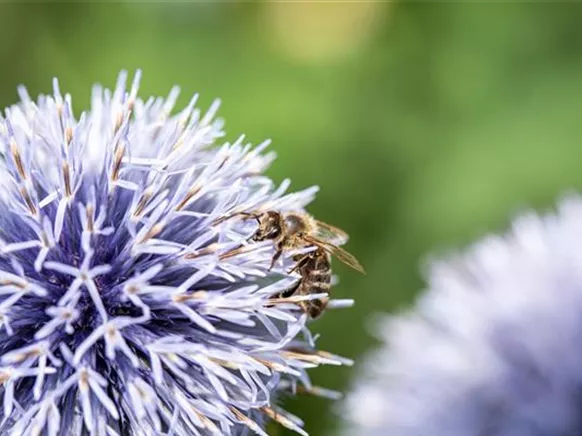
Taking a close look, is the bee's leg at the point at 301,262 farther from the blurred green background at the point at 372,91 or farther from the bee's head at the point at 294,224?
the blurred green background at the point at 372,91

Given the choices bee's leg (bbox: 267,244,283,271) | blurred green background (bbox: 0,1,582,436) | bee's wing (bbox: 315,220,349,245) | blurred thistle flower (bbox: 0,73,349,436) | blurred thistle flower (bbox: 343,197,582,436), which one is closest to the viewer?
blurred thistle flower (bbox: 0,73,349,436)

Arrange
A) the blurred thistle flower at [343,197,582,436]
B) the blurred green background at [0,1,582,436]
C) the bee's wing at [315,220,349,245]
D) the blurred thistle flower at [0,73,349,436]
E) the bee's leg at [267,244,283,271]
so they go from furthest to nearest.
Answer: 1. the blurred green background at [0,1,582,436]
2. the blurred thistle flower at [343,197,582,436]
3. the bee's wing at [315,220,349,245]
4. the bee's leg at [267,244,283,271]
5. the blurred thistle flower at [0,73,349,436]

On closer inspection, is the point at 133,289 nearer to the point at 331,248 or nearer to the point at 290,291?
the point at 290,291

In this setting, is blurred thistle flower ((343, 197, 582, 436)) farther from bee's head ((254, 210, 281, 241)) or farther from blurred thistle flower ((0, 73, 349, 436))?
bee's head ((254, 210, 281, 241))

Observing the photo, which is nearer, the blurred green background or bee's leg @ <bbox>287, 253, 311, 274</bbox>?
bee's leg @ <bbox>287, 253, 311, 274</bbox>

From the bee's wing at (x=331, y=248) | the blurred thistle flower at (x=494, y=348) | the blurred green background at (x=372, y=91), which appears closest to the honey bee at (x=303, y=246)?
the bee's wing at (x=331, y=248)

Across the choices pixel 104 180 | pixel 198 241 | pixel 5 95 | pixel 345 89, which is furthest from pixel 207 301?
pixel 5 95

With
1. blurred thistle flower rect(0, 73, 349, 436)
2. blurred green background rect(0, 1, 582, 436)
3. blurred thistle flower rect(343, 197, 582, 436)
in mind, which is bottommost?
blurred thistle flower rect(0, 73, 349, 436)

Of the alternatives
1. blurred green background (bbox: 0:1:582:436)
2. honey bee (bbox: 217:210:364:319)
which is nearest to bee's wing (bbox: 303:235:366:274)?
honey bee (bbox: 217:210:364:319)
